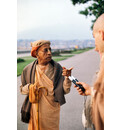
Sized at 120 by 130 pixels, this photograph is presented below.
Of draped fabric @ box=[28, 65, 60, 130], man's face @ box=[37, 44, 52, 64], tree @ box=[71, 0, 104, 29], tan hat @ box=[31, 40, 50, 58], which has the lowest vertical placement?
draped fabric @ box=[28, 65, 60, 130]

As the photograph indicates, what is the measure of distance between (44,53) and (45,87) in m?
0.36

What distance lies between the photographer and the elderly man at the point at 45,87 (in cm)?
208

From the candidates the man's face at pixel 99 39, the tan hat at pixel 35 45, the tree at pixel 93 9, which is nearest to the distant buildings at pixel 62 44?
the tan hat at pixel 35 45

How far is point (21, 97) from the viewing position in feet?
7.50

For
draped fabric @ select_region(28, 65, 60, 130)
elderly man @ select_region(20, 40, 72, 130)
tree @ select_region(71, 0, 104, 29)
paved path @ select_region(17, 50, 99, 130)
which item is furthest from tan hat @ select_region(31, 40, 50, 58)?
tree @ select_region(71, 0, 104, 29)

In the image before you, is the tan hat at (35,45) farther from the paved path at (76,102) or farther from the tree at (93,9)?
the tree at (93,9)

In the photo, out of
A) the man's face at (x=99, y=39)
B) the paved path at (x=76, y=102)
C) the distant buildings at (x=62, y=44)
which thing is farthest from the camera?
the distant buildings at (x=62, y=44)

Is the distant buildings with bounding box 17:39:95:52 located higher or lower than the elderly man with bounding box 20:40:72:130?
higher

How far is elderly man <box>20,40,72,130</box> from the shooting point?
2078mm

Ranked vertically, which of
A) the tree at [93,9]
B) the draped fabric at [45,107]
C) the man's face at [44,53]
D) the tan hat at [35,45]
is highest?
the tree at [93,9]

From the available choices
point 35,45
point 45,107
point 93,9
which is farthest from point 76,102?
point 93,9

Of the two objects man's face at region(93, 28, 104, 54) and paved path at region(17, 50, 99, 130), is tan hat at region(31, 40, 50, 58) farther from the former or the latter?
man's face at region(93, 28, 104, 54)

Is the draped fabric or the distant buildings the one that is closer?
the draped fabric
